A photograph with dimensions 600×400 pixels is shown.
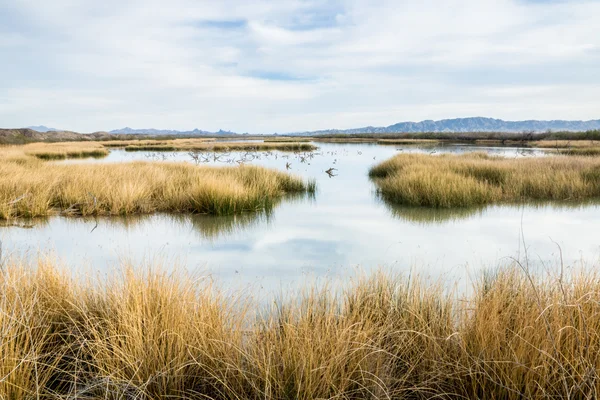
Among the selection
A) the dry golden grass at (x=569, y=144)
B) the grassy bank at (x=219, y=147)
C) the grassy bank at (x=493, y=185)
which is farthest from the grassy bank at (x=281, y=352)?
the dry golden grass at (x=569, y=144)

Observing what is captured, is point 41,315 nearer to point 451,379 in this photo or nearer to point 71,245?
point 451,379

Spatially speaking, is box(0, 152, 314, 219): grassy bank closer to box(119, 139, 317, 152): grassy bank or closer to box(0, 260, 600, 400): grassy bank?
box(0, 260, 600, 400): grassy bank

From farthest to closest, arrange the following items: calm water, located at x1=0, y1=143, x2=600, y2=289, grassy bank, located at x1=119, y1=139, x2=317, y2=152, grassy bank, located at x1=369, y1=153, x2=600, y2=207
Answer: grassy bank, located at x1=119, y1=139, x2=317, y2=152
grassy bank, located at x1=369, y1=153, x2=600, y2=207
calm water, located at x1=0, y1=143, x2=600, y2=289

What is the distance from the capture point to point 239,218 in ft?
30.3

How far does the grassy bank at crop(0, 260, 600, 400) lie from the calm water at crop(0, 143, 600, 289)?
5.23ft

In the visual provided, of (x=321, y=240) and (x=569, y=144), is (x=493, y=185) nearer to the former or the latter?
(x=321, y=240)

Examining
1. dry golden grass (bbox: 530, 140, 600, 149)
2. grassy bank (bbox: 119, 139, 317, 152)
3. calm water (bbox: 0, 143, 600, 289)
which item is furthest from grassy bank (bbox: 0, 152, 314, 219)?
dry golden grass (bbox: 530, 140, 600, 149)

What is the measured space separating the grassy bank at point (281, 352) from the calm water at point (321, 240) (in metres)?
1.59

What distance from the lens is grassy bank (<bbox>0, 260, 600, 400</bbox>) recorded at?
238cm

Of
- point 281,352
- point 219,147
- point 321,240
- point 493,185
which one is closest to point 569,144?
point 493,185

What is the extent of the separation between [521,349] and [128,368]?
244cm

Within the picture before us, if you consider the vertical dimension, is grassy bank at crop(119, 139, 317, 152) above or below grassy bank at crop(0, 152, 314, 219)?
above

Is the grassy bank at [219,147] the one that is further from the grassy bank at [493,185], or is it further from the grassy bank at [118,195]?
the grassy bank at [493,185]

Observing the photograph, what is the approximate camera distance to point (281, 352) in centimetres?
271
